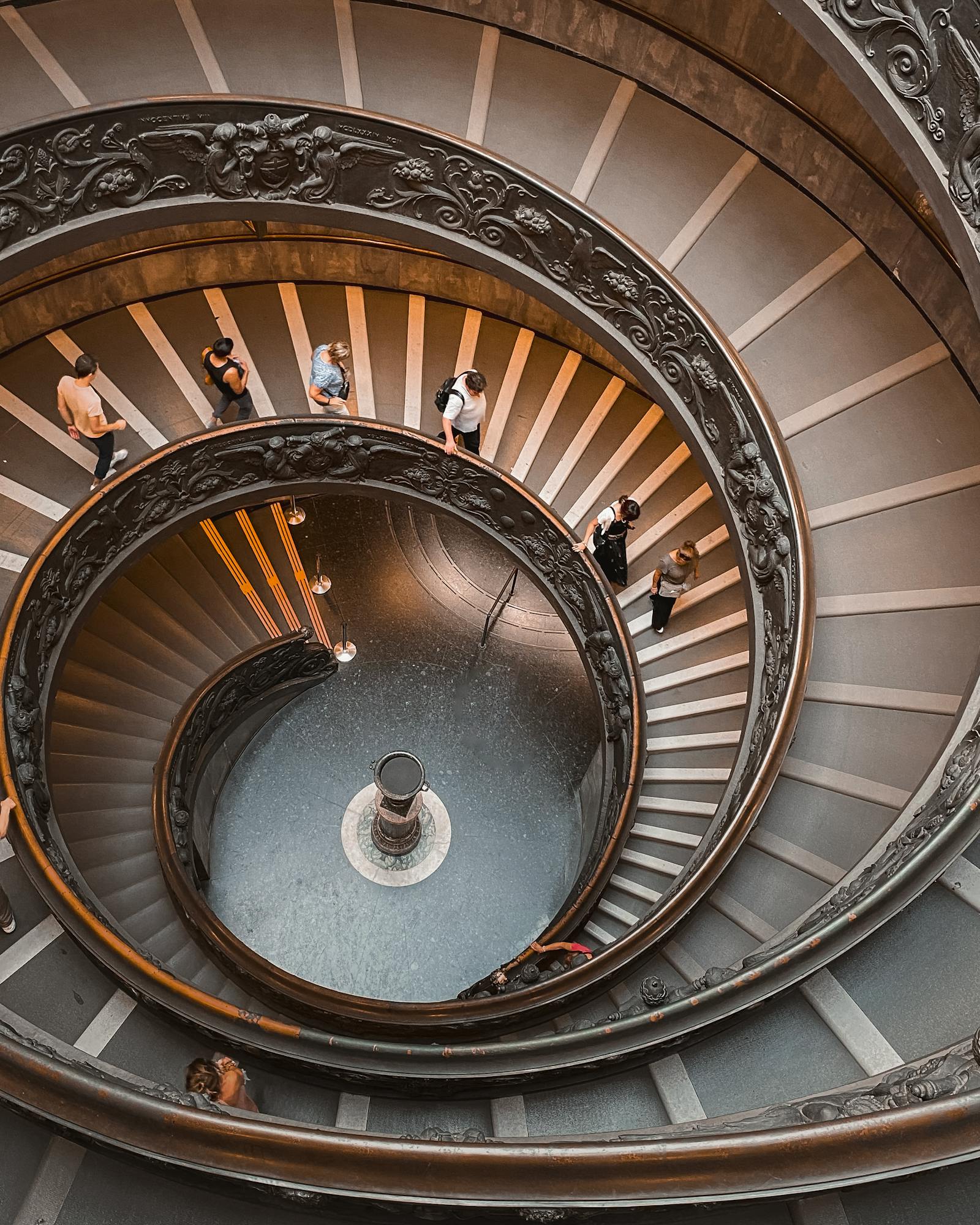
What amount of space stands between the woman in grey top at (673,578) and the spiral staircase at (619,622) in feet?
1.43

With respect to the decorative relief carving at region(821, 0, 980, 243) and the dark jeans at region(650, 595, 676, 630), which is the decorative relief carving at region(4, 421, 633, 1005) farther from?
the decorative relief carving at region(821, 0, 980, 243)

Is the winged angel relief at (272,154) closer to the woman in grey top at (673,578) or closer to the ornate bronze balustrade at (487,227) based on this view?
the ornate bronze balustrade at (487,227)

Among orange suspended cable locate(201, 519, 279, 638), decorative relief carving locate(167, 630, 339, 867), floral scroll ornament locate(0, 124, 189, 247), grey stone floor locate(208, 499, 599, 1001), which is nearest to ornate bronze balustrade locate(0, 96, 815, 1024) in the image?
floral scroll ornament locate(0, 124, 189, 247)

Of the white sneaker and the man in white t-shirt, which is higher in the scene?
the man in white t-shirt

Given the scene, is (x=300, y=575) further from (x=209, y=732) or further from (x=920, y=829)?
(x=920, y=829)

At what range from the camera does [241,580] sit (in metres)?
12.5

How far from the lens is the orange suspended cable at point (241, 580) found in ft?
40.0

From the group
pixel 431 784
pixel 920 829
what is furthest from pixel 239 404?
pixel 920 829

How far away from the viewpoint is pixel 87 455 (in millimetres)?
9016

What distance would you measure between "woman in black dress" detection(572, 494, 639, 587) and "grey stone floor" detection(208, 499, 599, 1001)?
378 cm

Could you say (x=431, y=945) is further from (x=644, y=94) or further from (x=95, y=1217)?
(x=644, y=94)

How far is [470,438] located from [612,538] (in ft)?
5.89

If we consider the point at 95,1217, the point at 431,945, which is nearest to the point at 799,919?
the point at 95,1217

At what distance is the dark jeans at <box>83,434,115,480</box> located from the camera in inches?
327
